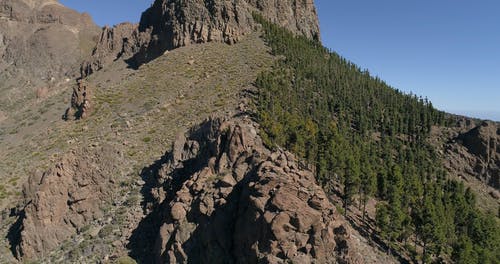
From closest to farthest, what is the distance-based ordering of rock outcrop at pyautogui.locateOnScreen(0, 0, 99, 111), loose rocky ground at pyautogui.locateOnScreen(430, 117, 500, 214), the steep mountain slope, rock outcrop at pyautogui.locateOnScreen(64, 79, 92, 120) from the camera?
the steep mountain slope → rock outcrop at pyautogui.locateOnScreen(64, 79, 92, 120) → loose rocky ground at pyautogui.locateOnScreen(430, 117, 500, 214) → rock outcrop at pyautogui.locateOnScreen(0, 0, 99, 111)

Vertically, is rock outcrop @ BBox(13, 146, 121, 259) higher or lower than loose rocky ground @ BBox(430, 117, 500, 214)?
lower

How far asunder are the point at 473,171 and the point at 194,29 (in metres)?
80.8

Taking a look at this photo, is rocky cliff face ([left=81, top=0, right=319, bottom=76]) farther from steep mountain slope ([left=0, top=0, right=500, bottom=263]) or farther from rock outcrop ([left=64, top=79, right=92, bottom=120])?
rock outcrop ([left=64, top=79, right=92, bottom=120])

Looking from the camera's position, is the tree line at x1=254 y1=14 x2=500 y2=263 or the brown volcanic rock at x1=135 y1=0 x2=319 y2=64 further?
the brown volcanic rock at x1=135 y1=0 x2=319 y2=64

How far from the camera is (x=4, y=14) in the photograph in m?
175

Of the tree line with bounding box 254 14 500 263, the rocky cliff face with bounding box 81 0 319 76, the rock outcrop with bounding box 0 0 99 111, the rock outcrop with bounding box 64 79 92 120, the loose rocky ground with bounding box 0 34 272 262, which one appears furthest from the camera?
the rock outcrop with bounding box 0 0 99 111

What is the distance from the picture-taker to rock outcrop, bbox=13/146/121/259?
38.0 metres

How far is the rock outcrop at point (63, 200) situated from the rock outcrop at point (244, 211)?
827 centimetres

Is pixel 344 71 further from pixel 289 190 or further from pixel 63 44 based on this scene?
pixel 63 44

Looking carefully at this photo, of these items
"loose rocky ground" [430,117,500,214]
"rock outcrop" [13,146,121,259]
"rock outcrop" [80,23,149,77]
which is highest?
"rock outcrop" [80,23,149,77]

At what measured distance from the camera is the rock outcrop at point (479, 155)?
86375 millimetres

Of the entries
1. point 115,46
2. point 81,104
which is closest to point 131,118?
point 81,104

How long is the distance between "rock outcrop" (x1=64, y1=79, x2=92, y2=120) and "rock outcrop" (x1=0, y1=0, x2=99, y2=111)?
72.8 metres

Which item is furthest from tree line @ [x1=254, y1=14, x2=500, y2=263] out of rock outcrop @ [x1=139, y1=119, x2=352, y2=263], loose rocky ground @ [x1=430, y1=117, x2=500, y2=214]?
rock outcrop @ [x1=139, y1=119, x2=352, y2=263]
